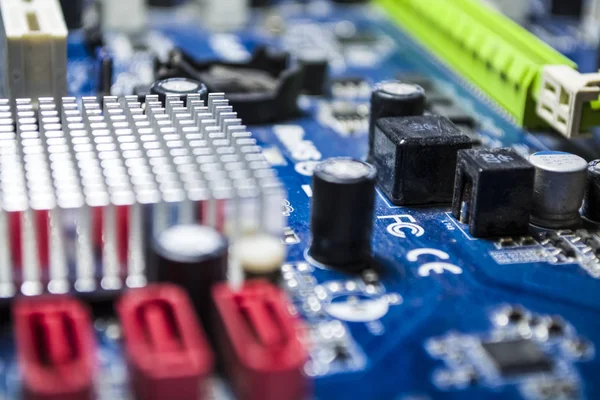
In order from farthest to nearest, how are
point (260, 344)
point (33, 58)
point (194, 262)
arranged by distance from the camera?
1. point (33, 58)
2. point (194, 262)
3. point (260, 344)

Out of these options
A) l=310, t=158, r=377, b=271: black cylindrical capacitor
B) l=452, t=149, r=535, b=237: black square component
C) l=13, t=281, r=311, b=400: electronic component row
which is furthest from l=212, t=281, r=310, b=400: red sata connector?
l=452, t=149, r=535, b=237: black square component

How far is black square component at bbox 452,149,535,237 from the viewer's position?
4919mm

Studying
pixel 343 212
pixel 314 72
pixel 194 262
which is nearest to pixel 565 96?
pixel 314 72

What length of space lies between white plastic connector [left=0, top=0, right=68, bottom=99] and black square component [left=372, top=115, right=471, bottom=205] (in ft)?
5.78

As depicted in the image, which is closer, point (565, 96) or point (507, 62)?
point (565, 96)

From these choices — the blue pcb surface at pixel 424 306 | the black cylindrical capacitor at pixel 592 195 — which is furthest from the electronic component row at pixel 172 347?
the black cylindrical capacitor at pixel 592 195

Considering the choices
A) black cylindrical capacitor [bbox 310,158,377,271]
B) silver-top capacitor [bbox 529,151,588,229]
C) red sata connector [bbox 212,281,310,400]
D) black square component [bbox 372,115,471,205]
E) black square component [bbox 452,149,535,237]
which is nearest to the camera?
red sata connector [bbox 212,281,310,400]

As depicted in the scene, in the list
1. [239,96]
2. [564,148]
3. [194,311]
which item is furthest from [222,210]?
[564,148]

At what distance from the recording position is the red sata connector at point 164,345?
3553 mm

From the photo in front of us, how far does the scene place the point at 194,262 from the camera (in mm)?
4020

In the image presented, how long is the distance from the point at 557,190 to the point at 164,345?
228cm

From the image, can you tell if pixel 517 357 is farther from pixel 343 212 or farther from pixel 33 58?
pixel 33 58

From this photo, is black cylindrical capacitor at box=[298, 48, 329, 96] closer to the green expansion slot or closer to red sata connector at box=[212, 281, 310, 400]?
the green expansion slot

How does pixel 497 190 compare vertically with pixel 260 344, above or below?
above
